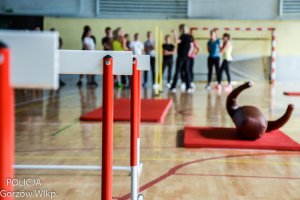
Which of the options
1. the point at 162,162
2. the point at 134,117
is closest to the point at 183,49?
the point at 162,162

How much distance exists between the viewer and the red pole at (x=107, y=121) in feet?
7.41

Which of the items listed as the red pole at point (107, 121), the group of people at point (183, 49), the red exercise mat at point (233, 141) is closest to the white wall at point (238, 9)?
the group of people at point (183, 49)

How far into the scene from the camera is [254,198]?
9.91 feet

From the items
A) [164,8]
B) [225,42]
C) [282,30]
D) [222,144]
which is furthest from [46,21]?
[222,144]

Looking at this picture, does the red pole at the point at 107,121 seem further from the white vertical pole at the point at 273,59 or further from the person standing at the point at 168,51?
the white vertical pole at the point at 273,59

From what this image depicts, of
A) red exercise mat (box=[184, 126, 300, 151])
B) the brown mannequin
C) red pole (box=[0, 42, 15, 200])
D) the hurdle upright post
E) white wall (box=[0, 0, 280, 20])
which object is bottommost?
red exercise mat (box=[184, 126, 300, 151])

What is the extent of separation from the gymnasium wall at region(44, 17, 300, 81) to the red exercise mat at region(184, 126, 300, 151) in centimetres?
1121

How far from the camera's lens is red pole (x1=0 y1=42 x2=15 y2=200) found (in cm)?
117

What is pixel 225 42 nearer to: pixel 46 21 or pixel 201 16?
pixel 201 16

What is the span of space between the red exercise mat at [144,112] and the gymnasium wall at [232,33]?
8.05 m

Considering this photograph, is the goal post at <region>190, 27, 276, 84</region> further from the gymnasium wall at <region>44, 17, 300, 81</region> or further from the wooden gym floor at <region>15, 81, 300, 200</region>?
the wooden gym floor at <region>15, 81, 300, 200</region>

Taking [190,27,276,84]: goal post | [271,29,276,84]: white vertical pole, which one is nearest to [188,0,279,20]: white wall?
[190,27,276,84]: goal post

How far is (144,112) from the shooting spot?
23.0ft

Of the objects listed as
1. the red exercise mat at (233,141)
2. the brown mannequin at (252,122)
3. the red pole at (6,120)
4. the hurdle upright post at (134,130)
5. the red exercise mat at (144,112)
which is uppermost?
the red pole at (6,120)
